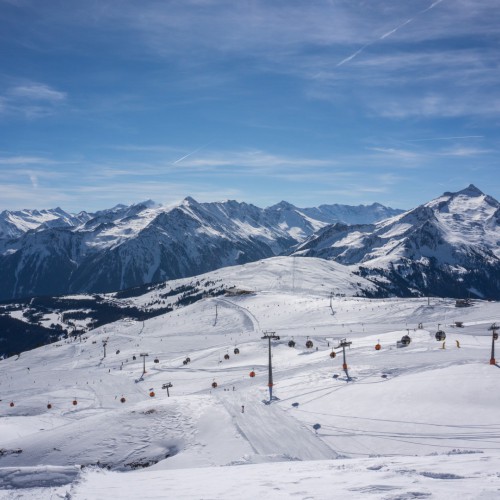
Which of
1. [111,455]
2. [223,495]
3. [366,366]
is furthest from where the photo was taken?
[366,366]

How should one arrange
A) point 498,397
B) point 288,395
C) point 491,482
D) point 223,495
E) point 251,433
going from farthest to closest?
1. point 288,395
2. point 498,397
3. point 251,433
4. point 223,495
5. point 491,482

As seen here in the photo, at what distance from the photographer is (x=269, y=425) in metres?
36.3

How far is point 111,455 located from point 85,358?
80.9 m

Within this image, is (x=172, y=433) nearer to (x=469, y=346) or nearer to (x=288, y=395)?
(x=288, y=395)

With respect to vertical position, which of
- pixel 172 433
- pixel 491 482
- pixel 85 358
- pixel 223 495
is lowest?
pixel 85 358

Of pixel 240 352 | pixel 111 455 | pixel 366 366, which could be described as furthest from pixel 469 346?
pixel 111 455

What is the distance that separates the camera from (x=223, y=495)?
16.9m

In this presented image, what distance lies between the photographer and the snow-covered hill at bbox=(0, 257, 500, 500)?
738 inches

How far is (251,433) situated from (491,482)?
21197 mm

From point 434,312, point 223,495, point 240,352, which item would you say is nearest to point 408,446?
point 223,495

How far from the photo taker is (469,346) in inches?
2505

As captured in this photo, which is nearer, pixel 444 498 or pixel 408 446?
pixel 444 498

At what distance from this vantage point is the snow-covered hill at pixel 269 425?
738 inches

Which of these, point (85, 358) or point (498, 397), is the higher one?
point (498, 397)
